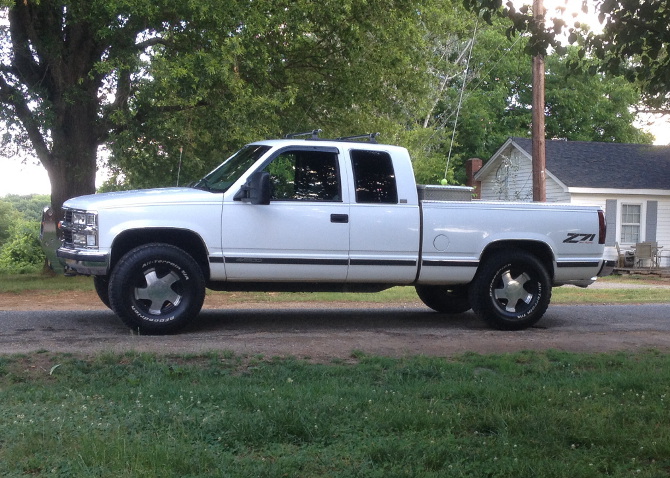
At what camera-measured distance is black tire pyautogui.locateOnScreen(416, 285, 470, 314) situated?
11055 mm

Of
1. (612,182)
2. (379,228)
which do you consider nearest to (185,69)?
(379,228)

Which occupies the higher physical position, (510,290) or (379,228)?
(379,228)

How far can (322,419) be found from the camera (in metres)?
5.13

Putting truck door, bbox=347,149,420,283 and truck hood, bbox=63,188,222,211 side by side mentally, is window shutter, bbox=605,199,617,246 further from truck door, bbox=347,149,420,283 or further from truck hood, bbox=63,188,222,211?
truck hood, bbox=63,188,222,211

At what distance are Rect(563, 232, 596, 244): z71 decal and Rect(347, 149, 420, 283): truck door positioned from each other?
1946 mm

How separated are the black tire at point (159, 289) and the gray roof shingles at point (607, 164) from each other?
20.4 m

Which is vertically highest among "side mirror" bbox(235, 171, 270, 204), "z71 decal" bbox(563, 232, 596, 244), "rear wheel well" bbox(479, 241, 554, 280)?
"side mirror" bbox(235, 171, 270, 204)

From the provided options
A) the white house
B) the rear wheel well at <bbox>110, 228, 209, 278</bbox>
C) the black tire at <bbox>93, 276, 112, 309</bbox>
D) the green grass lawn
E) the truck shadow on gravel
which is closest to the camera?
the green grass lawn

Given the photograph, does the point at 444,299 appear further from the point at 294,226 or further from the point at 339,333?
the point at 294,226

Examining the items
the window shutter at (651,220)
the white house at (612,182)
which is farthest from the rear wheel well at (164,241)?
the window shutter at (651,220)

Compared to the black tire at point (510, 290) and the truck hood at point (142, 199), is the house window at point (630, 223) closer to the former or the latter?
the black tire at point (510, 290)

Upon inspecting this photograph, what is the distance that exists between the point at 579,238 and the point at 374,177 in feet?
8.64

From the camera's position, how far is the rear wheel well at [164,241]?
28.1 ft

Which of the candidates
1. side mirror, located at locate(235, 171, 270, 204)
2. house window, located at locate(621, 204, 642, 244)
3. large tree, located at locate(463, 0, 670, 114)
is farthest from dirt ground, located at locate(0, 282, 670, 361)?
house window, located at locate(621, 204, 642, 244)
